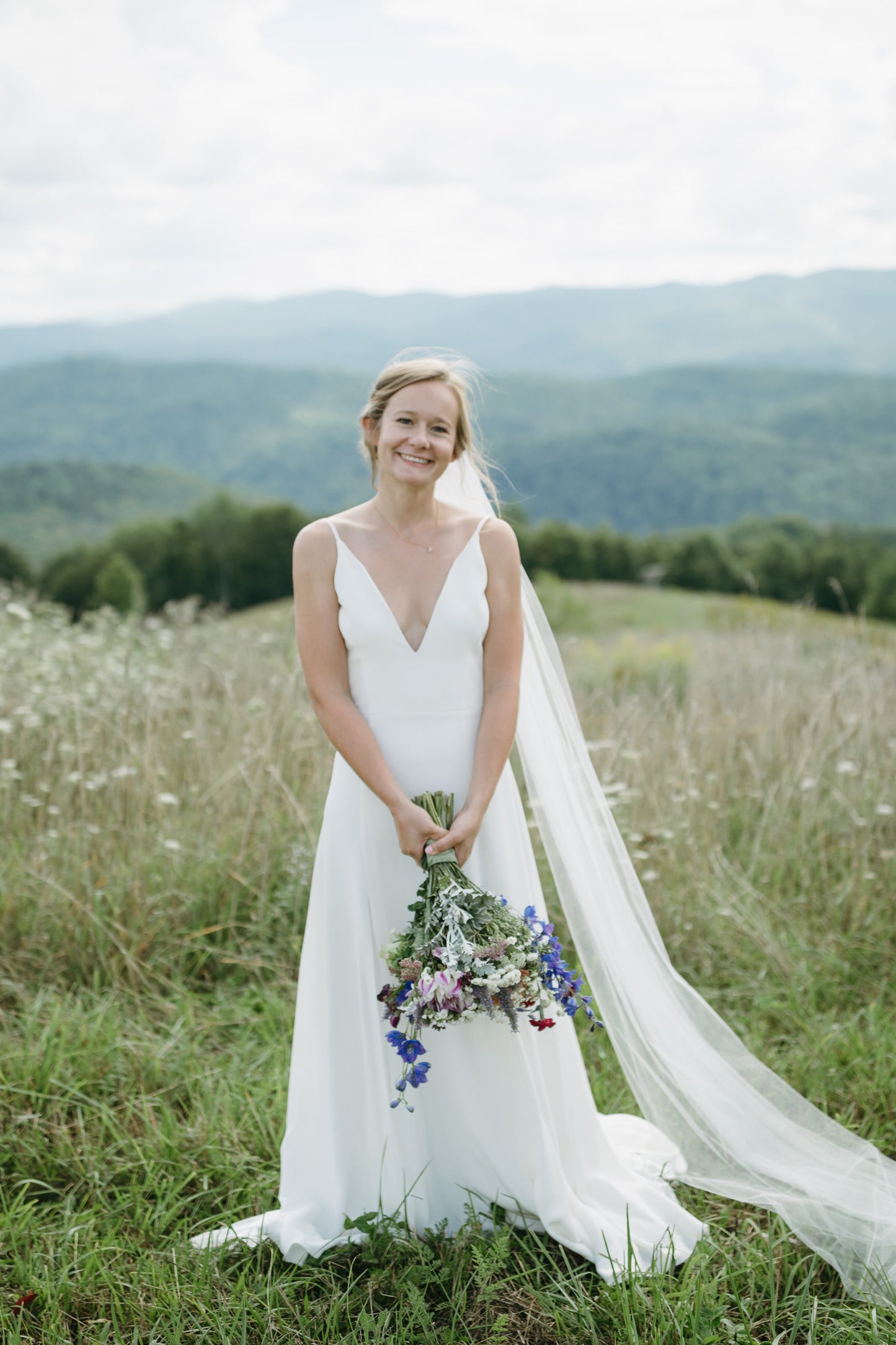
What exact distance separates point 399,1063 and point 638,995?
2.43 ft

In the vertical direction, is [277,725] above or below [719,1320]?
above

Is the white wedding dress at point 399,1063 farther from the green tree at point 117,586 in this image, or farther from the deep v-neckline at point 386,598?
the green tree at point 117,586

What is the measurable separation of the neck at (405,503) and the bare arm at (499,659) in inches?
6.7

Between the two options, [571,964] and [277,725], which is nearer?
[571,964]

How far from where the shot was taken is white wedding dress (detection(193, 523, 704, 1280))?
2.72 metres

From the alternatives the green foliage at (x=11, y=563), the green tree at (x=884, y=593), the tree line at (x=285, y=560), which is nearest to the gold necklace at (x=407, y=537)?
the green tree at (x=884, y=593)

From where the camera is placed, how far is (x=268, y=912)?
4.59 meters

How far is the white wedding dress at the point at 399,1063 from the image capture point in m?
2.72

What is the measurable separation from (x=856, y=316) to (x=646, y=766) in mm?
198713

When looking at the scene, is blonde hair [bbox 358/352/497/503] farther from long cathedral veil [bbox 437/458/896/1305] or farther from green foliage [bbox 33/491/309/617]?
green foliage [bbox 33/491/309/617]

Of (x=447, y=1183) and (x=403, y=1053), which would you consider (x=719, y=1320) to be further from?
(x=403, y=1053)

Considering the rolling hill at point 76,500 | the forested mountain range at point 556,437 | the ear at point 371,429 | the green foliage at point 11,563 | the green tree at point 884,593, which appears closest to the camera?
the ear at point 371,429

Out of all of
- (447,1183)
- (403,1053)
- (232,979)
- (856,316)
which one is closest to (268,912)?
(232,979)

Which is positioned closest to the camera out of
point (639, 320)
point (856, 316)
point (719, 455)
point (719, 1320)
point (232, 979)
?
point (719, 1320)
